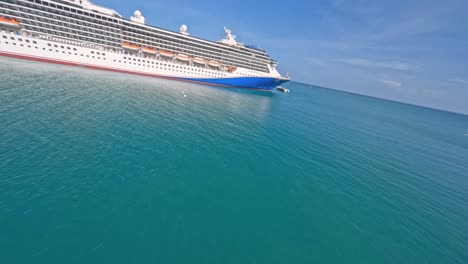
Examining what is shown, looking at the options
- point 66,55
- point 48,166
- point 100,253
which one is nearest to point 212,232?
point 100,253

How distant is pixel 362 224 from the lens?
416 inches

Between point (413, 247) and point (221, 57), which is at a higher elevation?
point (221, 57)

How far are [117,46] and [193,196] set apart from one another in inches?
2159

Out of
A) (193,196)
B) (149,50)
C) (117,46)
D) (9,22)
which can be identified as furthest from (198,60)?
(193,196)

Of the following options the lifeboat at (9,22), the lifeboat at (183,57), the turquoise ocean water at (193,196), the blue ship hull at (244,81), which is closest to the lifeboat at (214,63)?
the blue ship hull at (244,81)

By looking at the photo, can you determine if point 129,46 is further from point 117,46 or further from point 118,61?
point 118,61

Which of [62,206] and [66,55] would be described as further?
[66,55]

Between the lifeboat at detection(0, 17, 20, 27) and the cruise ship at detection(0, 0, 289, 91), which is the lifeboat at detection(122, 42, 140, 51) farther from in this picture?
the lifeboat at detection(0, 17, 20, 27)

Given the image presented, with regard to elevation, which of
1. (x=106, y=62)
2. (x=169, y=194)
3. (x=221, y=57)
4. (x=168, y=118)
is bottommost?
(x=169, y=194)

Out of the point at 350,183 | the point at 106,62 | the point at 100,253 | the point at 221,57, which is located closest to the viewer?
the point at 100,253

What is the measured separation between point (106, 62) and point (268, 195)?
Result: 5625 centimetres

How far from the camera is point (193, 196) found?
32.8 feet

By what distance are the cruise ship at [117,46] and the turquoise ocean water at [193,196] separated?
30.9m

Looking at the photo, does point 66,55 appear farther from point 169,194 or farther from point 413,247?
point 413,247
